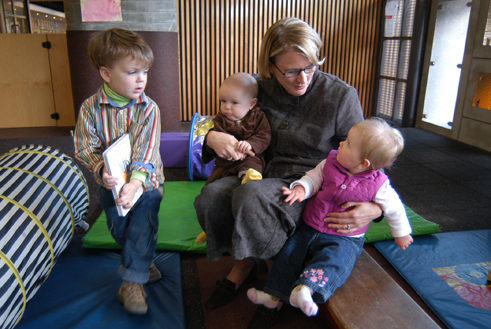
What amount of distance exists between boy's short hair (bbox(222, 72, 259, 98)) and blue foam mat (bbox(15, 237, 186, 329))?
107 cm

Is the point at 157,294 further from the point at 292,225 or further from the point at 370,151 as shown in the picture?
the point at 370,151

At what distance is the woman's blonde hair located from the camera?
170 centimetres

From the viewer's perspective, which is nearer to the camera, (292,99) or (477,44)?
(292,99)

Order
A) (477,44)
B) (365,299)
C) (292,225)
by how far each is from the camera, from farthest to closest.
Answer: (477,44)
(292,225)
(365,299)

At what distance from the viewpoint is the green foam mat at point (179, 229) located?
232cm

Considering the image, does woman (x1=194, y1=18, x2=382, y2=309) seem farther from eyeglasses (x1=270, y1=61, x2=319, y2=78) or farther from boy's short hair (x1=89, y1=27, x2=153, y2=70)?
boy's short hair (x1=89, y1=27, x2=153, y2=70)

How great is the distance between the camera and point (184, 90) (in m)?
6.15

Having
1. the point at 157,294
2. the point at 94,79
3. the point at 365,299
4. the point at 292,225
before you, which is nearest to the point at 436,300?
the point at 365,299

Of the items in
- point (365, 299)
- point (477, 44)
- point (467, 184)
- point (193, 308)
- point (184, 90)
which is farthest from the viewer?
point (184, 90)

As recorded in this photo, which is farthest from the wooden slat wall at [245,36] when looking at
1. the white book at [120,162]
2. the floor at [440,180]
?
the white book at [120,162]

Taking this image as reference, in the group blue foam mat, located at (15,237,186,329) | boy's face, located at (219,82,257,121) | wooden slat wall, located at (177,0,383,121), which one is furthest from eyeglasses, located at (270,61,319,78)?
wooden slat wall, located at (177,0,383,121)

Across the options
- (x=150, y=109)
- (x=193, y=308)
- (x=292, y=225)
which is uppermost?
(x=150, y=109)

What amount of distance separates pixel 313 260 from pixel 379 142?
1.81ft

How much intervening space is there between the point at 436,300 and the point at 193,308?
123 cm
